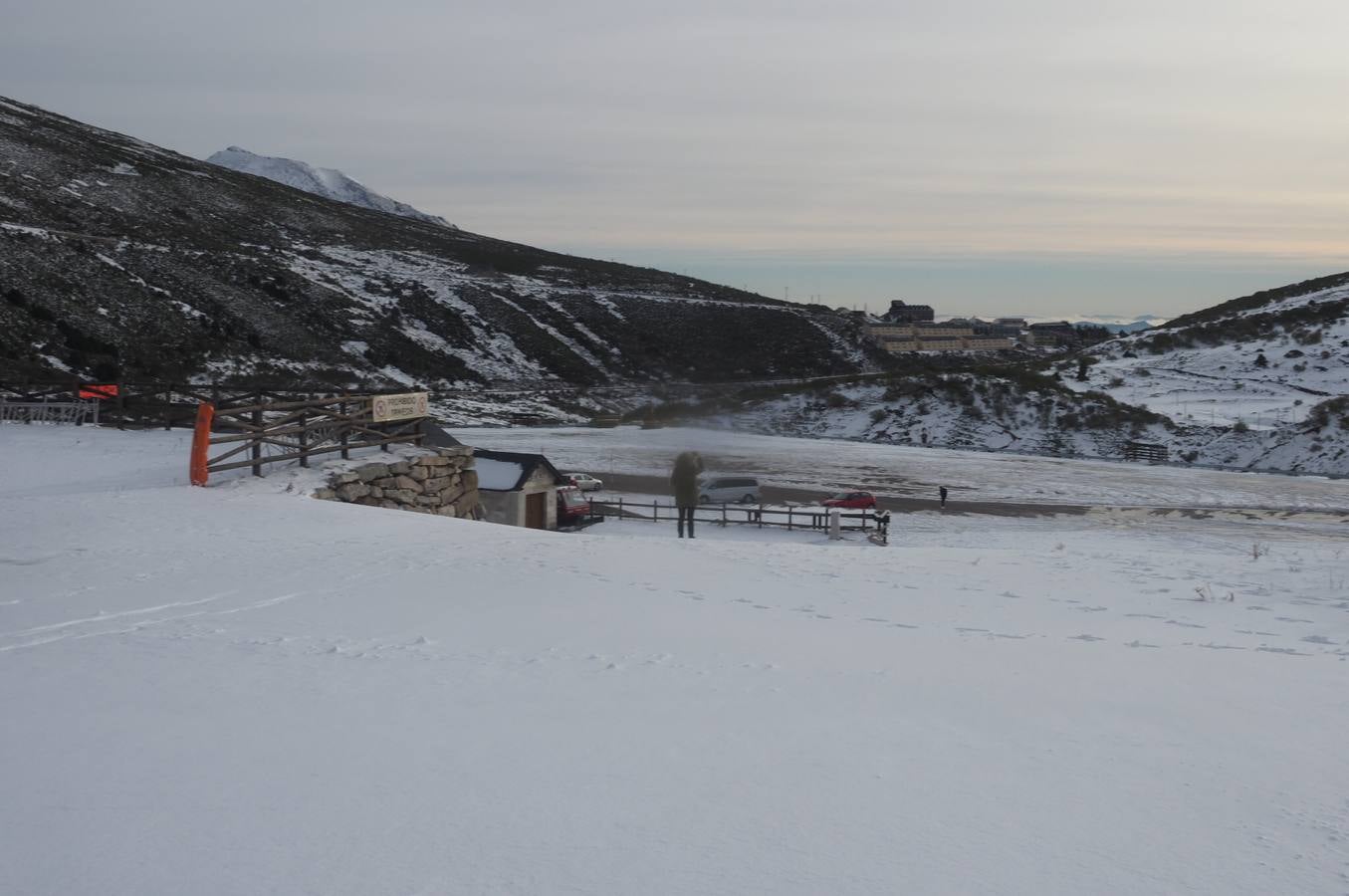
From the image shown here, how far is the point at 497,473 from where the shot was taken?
85.4 ft

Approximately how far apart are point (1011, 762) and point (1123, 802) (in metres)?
0.70

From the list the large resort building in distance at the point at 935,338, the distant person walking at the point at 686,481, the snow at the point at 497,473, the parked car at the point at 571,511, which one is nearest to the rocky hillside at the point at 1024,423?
the parked car at the point at 571,511

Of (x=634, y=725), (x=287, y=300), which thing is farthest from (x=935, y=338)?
(x=634, y=725)

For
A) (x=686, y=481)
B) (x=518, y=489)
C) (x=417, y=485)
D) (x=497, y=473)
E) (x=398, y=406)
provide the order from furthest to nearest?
(x=497, y=473) < (x=518, y=489) < (x=686, y=481) < (x=398, y=406) < (x=417, y=485)

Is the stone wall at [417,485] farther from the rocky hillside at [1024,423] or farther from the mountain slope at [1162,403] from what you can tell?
the mountain slope at [1162,403]

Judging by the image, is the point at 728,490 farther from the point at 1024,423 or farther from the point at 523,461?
the point at 1024,423

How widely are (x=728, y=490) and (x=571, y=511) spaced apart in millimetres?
7455

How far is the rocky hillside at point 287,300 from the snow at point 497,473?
609 centimetres

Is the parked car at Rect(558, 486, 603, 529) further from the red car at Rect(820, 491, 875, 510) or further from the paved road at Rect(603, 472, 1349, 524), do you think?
the red car at Rect(820, 491, 875, 510)

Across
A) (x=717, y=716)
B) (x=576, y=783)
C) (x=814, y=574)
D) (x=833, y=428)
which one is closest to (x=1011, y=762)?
(x=717, y=716)

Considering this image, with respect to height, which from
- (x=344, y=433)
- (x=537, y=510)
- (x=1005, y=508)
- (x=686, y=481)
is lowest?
(x=1005, y=508)

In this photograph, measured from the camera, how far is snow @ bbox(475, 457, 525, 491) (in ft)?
83.7

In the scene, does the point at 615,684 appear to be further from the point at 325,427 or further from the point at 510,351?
the point at 510,351

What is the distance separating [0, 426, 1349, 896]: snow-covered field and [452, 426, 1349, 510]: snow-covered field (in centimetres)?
1782
